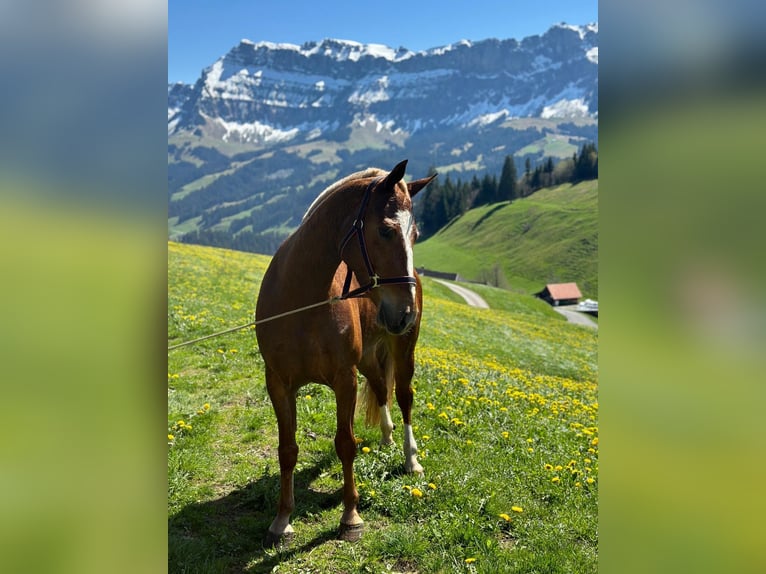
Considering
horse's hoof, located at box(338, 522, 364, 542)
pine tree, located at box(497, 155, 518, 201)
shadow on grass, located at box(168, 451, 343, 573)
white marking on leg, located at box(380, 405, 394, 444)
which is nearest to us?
shadow on grass, located at box(168, 451, 343, 573)

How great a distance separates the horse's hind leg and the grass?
0.20 metres

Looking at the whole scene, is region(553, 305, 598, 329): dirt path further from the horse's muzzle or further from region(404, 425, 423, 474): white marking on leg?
the horse's muzzle

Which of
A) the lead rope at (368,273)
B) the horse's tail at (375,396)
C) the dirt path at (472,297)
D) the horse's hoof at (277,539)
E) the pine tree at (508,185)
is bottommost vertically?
the dirt path at (472,297)

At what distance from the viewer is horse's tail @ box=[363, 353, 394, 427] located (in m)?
7.50

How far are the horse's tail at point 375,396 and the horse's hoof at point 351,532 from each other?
2115 mm

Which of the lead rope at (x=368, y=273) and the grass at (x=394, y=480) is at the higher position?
the lead rope at (x=368, y=273)

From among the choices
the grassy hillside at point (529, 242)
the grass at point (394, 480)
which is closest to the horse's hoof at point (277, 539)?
the grass at point (394, 480)

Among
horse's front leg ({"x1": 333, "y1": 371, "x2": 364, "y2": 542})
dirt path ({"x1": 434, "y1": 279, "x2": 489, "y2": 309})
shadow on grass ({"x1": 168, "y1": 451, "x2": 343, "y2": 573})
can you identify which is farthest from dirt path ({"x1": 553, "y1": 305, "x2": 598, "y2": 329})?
horse's front leg ({"x1": 333, "y1": 371, "x2": 364, "y2": 542})

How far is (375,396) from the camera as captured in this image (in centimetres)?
743

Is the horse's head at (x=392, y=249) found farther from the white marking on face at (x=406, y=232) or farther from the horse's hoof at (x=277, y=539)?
the horse's hoof at (x=277, y=539)

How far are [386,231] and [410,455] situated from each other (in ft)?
12.1

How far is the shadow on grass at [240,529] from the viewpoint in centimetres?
504
